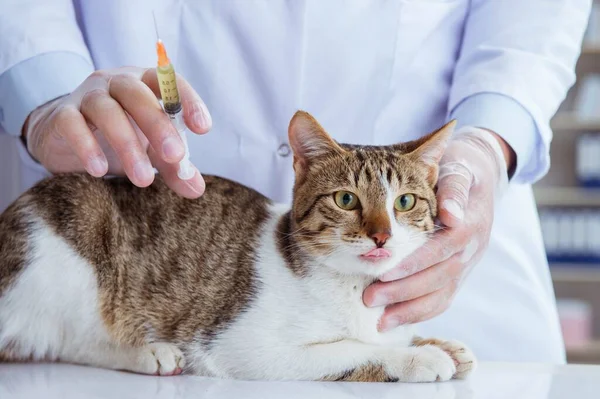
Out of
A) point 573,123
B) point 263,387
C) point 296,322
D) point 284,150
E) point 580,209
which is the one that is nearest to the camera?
point 263,387

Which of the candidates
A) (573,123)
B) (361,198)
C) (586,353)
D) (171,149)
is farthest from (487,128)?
(586,353)

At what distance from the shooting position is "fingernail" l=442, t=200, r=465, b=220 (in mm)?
1093

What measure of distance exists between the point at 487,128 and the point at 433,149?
220 millimetres

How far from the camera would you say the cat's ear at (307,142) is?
3.54 feet

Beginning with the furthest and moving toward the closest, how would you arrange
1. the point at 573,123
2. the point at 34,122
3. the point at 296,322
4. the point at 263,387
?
1. the point at 573,123
2. the point at 34,122
3. the point at 296,322
4. the point at 263,387

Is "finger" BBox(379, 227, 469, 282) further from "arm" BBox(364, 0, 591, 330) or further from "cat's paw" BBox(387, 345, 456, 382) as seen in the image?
"cat's paw" BBox(387, 345, 456, 382)

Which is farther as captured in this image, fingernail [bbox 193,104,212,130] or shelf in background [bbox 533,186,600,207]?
shelf in background [bbox 533,186,600,207]

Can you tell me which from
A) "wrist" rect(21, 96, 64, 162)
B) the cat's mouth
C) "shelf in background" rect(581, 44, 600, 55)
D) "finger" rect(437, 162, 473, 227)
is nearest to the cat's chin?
the cat's mouth

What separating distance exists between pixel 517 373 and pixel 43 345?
694 millimetres

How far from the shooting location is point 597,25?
3.66 meters

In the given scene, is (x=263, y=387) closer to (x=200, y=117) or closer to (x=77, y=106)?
Result: (x=200, y=117)

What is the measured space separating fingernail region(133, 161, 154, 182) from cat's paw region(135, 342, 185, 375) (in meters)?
0.25

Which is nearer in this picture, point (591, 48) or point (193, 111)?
point (193, 111)

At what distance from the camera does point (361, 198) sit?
1.07 meters
